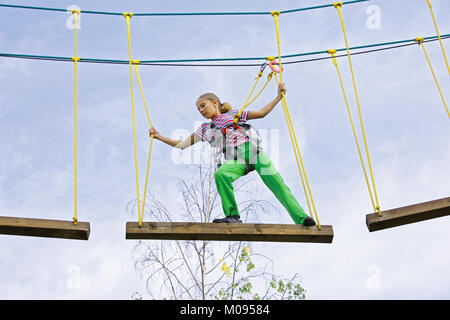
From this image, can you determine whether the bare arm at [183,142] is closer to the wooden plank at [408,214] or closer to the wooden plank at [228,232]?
the wooden plank at [228,232]

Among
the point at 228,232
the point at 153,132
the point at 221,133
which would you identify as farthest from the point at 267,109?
the point at 228,232

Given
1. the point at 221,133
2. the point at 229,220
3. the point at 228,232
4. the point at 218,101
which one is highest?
the point at 218,101

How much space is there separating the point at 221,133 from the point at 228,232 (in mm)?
1173

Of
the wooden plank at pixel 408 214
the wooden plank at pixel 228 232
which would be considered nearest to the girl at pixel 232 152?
the wooden plank at pixel 228 232

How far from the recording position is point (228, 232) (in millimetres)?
5691

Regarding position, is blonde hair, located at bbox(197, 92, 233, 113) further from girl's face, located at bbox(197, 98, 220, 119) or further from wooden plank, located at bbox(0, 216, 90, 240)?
wooden plank, located at bbox(0, 216, 90, 240)

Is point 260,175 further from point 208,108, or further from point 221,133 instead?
point 208,108

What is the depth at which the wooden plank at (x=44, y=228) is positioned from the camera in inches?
223

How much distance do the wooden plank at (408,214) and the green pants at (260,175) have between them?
0.54 meters

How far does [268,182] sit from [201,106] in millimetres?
972
